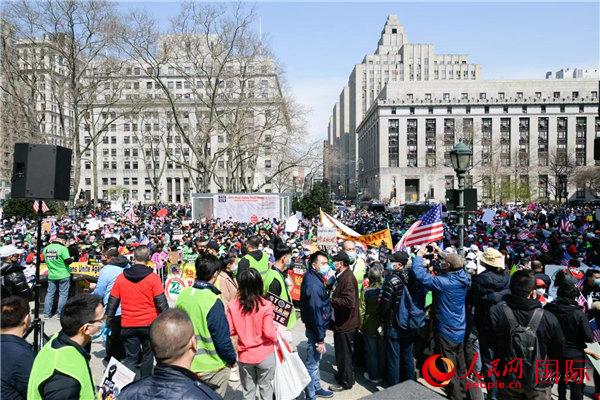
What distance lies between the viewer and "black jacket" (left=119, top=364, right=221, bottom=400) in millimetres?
2244

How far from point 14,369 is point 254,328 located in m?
2.09

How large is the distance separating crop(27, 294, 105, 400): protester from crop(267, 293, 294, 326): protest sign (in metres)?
2.27

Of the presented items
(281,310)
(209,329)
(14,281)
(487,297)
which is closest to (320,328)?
(281,310)

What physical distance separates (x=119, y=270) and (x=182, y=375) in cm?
454

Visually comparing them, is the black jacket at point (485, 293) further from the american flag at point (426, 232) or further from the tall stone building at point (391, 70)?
the tall stone building at point (391, 70)

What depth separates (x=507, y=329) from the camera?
4238 mm

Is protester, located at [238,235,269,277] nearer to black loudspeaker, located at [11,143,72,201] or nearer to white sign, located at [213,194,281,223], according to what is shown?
black loudspeaker, located at [11,143,72,201]

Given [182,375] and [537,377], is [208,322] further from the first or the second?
[537,377]

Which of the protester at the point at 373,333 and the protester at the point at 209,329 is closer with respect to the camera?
the protester at the point at 209,329

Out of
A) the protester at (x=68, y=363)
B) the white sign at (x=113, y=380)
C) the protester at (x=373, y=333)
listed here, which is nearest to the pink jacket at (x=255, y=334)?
the white sign at (x=113, y=380)

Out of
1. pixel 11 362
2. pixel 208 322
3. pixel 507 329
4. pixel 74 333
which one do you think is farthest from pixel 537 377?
pixel 11 362

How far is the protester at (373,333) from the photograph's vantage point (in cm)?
620

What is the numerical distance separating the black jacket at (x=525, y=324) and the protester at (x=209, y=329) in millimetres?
2542

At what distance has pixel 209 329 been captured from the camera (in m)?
4.18
